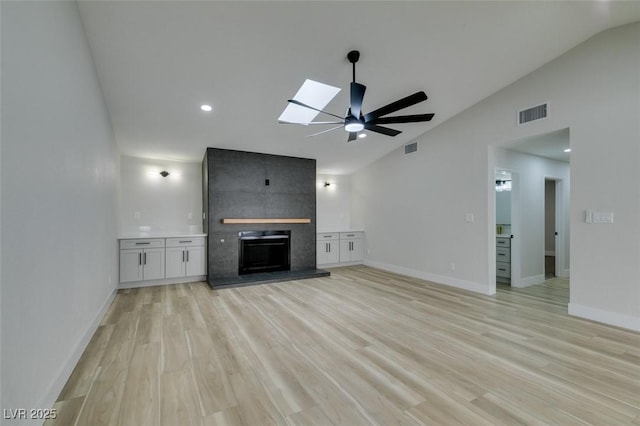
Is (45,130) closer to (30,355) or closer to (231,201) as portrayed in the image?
(30,355)

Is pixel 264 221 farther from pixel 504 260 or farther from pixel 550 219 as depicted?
pixel 550 219

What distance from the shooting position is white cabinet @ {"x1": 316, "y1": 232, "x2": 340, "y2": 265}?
681cm

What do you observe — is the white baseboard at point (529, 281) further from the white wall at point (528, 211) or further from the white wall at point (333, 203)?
the white wall at point (333, 203)

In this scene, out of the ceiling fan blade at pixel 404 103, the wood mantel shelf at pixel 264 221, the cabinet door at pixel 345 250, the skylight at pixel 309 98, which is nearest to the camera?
the ceiling fan blade at pixel 404 103

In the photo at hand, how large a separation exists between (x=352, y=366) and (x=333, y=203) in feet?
18.8

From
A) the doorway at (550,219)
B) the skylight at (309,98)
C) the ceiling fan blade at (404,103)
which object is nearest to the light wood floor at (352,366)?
the ceiling fan blade at (404,103)

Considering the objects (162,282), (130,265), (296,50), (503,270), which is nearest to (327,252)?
(162,282)

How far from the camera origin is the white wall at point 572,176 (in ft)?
10.5

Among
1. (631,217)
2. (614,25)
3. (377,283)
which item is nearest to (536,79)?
(614,25)

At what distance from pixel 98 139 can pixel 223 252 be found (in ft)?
9.28

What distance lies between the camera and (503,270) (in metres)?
5.43

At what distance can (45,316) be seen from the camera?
1719 millimetres

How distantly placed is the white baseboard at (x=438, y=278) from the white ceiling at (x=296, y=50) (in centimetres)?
305

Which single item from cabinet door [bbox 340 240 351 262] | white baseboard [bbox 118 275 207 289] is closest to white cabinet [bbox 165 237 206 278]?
white baseboard [bbox 118 275 207 289]
